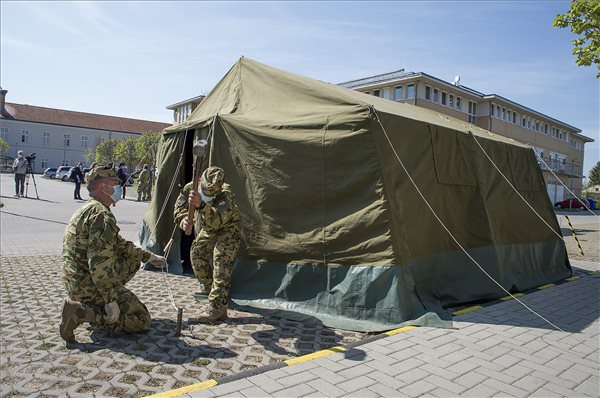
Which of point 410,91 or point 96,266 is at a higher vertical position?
point 410,91

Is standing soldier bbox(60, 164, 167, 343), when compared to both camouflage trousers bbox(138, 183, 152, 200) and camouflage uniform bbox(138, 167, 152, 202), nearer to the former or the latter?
camouflage uniform bbox(138, 167, 152, 202)

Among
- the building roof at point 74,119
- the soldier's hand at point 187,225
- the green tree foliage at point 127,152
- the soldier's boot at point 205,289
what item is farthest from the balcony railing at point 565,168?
the building roof at point 74,119

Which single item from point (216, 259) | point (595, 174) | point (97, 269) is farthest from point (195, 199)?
point (595, 174)

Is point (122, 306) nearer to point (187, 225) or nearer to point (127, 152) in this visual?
point (187, 225)

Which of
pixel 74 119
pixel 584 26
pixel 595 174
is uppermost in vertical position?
pixel 74 119

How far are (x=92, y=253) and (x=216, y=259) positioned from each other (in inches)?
59.7

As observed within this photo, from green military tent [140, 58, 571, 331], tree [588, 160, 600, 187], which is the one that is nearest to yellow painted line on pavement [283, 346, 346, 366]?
green military tent [140, 58, 571, 331]

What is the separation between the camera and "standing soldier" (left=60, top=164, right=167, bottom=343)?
3.95 metres

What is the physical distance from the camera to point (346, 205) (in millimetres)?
5391

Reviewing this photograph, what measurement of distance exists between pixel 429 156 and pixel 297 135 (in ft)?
6.49

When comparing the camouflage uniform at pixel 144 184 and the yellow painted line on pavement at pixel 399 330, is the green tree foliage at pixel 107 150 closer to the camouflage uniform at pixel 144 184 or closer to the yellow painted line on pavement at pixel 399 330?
the camouflage uniform at pixel 144 184

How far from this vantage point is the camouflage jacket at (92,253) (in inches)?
155

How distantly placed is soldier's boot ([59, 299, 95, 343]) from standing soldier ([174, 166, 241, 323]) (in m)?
1.27

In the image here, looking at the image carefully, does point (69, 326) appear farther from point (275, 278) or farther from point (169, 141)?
point (169, 141)
